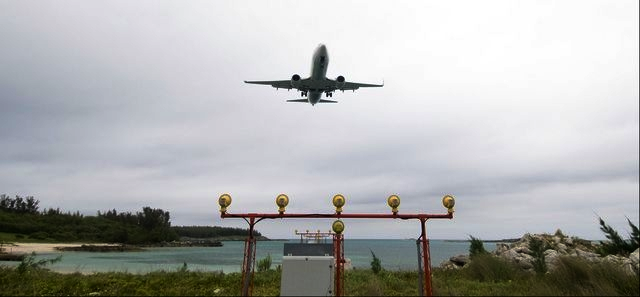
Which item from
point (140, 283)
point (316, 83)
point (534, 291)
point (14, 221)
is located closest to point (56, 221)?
point (14, 221)

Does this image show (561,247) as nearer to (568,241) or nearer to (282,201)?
(568,241)

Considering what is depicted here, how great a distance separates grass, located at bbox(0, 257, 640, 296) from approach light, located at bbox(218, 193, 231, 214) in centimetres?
297

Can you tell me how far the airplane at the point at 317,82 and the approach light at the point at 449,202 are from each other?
1018 inches

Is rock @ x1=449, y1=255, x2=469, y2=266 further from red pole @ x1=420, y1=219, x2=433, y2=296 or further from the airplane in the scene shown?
the airplane

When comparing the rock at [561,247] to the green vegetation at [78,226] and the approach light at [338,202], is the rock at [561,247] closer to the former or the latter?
the approach light at [338,202]

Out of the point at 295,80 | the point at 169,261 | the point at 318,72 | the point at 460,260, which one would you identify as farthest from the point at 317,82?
the point at 169,261

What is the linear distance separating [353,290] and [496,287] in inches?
170

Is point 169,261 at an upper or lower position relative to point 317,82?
lower

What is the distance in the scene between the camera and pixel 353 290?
11.2 meters

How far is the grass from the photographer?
387 inches

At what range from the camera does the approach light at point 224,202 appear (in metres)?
9.52

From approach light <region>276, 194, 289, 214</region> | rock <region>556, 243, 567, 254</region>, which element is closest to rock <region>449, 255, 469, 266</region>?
rock <region>556, 243, 567, 254</region>

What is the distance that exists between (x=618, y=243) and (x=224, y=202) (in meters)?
12.9

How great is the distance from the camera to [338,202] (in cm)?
967
